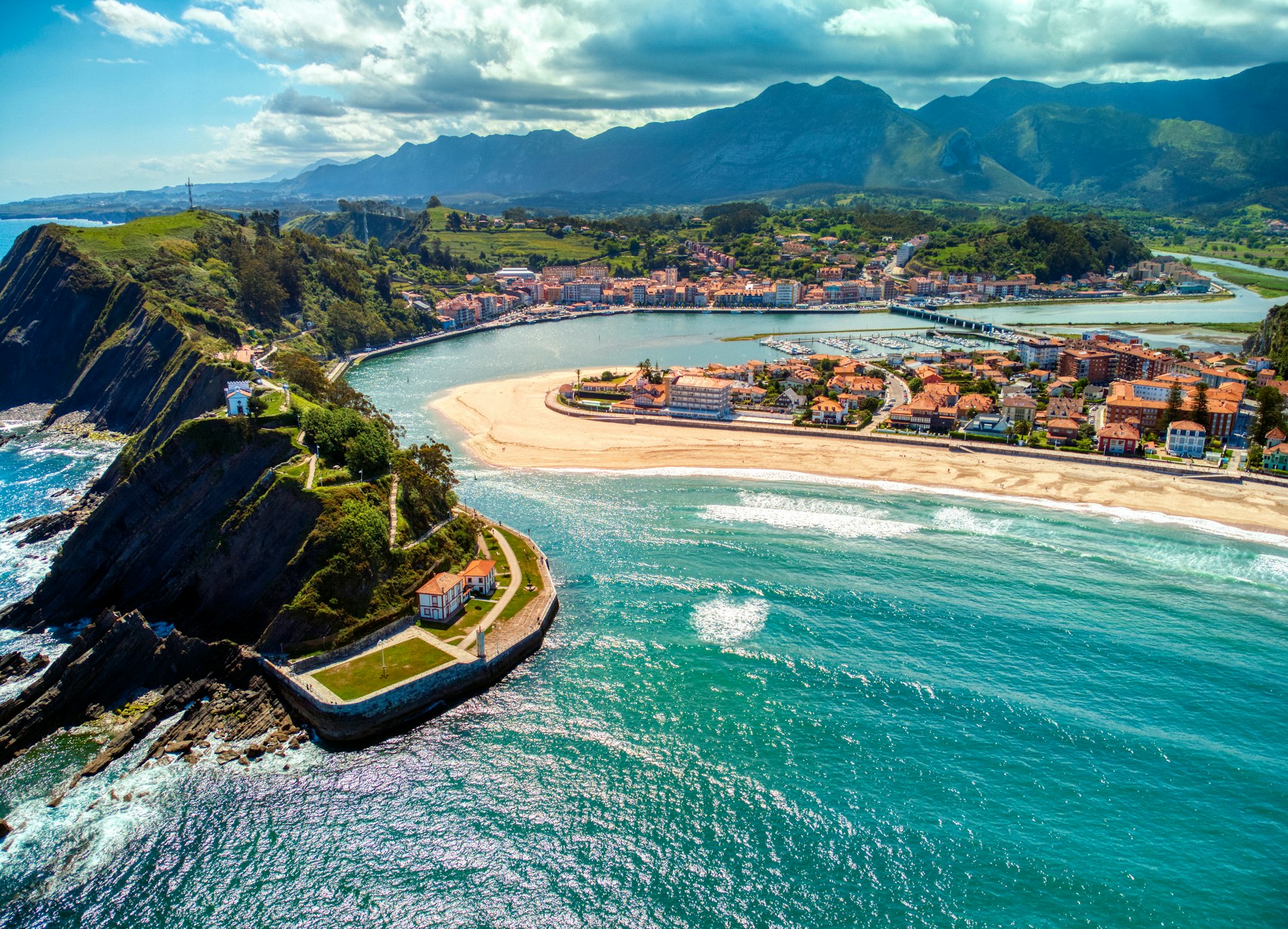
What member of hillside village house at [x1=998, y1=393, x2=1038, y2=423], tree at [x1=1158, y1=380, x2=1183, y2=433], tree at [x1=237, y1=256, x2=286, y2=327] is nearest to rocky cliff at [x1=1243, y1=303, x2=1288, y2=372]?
tree at [x1=1158, y1=380, x2=1183, y2=433]

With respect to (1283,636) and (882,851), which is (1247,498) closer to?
(1283,636)

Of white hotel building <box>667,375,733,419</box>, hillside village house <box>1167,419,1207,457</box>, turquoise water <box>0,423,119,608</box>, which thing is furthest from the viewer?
white hotel building <box>667,375,733,419</box>

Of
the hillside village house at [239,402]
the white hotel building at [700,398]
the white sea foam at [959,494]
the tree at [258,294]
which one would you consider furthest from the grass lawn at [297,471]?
the tree at [258,294]

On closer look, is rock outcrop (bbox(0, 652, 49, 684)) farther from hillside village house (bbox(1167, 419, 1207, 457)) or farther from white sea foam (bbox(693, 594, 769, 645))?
hillside village house (bbox(1167, 419, 1207, 457))

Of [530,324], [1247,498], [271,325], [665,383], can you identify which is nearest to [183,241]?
[271,325]

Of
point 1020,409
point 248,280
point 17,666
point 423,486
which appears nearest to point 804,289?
point 1020,409

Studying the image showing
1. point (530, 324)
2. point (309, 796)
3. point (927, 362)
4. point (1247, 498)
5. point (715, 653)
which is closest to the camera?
point (309, 796)

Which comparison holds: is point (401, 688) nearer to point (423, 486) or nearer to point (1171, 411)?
point (423, 486)
